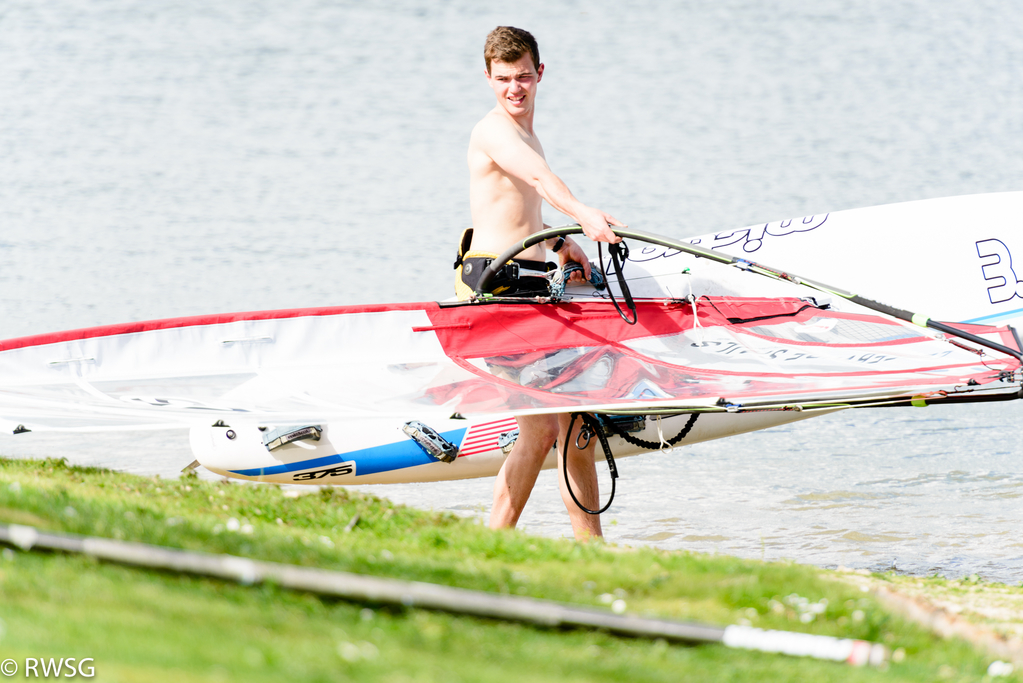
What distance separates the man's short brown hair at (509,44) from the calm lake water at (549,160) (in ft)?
10.8

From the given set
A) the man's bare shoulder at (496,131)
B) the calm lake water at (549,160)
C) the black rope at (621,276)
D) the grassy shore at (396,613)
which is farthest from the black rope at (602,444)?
the man's bare shoulder at (496,131)

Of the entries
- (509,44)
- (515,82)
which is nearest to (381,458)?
(515,82)

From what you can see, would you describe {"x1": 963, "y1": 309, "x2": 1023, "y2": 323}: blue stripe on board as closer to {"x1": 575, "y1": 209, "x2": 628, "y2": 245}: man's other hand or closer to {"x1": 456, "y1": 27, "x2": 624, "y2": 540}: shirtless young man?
{"x1": 456, "y1": 27, "x2": 624, "y2": 540}: shirtless young man

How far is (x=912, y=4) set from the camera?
32719 mm

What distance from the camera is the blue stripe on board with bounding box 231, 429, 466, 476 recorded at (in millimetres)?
7332

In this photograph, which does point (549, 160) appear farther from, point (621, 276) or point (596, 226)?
point (596, 226)

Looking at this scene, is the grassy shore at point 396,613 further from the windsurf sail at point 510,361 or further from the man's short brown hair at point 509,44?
the man's short brown hair at point 509,44

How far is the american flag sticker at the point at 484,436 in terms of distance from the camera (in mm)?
7312

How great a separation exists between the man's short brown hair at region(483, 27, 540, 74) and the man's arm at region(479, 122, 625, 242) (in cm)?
35

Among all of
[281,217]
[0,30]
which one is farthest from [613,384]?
[0,30]

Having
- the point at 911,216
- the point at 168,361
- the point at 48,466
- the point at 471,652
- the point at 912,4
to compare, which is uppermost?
the point at 912,4

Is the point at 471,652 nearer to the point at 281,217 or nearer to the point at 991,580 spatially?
the point at 991,580

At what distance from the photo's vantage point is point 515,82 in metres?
5.59

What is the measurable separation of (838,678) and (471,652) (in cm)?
107
